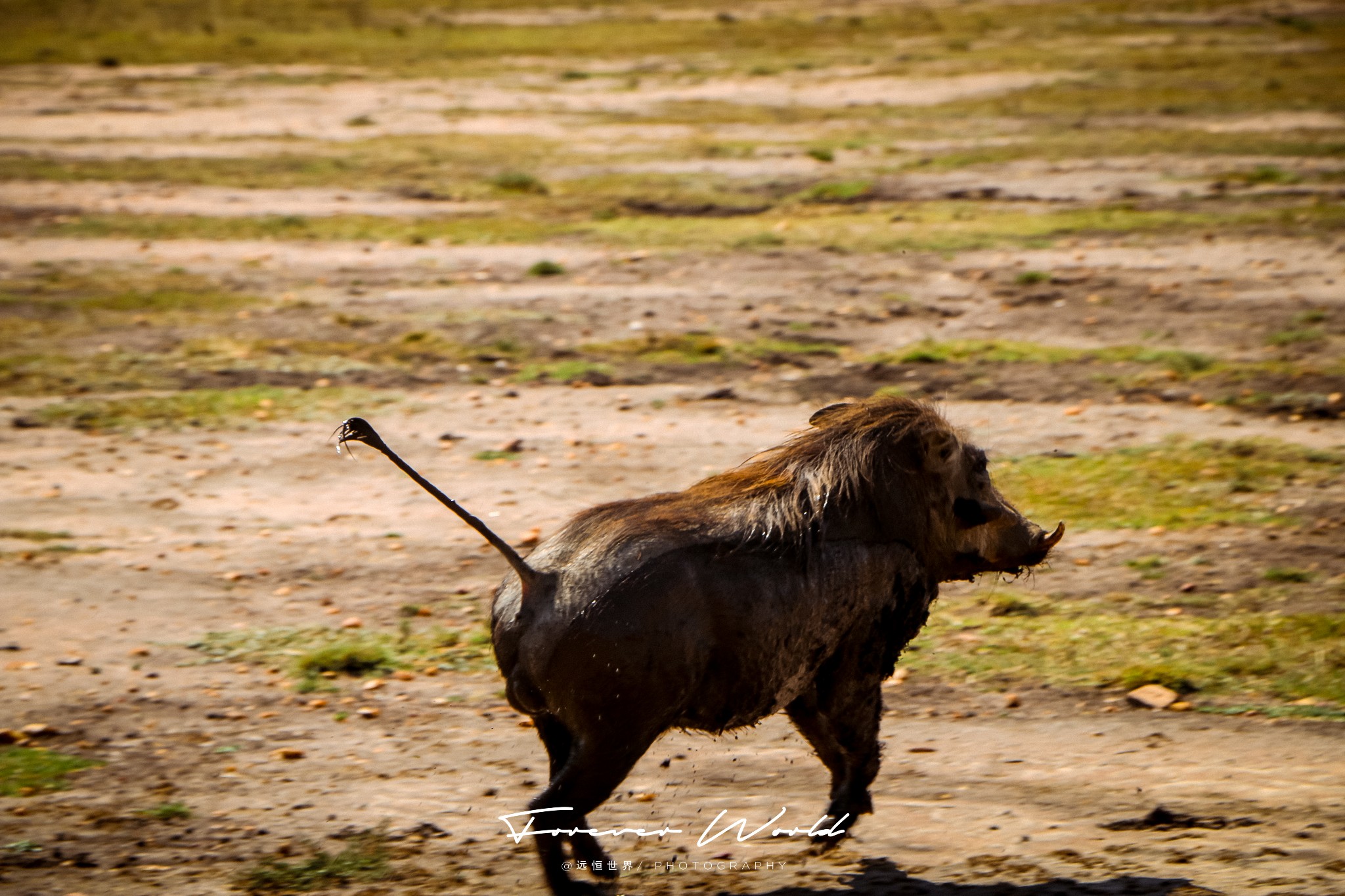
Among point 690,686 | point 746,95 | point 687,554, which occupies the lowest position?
point 690,686

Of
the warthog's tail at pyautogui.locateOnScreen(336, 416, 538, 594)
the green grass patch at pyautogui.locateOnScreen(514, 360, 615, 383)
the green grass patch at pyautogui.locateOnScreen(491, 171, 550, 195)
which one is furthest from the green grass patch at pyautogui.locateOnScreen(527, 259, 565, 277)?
the warthog's tail at pyautogui.locateOnScreen(336, 416, 538, 594)

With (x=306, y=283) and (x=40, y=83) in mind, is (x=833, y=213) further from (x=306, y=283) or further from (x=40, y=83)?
(x=40, y=83)

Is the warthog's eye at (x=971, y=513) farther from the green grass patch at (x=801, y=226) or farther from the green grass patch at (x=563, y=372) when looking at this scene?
the green grass patch at (x=801, y=226)

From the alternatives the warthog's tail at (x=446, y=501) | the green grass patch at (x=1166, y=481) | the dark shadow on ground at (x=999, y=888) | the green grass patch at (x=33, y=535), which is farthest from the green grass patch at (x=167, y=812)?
the green grass patch at (x=1166, y=481)

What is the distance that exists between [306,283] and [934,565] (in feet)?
36.1

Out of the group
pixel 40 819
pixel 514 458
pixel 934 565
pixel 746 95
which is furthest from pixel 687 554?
pixel 746 95

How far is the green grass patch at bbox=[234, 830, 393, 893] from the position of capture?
509cm

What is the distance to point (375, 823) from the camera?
557cm

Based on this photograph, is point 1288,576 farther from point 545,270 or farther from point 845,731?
point 545,270

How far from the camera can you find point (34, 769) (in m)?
6.06

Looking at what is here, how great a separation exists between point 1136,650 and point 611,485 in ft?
11.8

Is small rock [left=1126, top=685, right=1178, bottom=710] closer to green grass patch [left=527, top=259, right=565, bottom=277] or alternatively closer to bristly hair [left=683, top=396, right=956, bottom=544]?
bristly hair [left=683, top=396, right=956, bottom=544]

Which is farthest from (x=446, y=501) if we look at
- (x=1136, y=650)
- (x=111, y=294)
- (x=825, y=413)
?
(x=111, y=294)

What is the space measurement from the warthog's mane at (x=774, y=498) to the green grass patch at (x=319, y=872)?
123 centimetres
